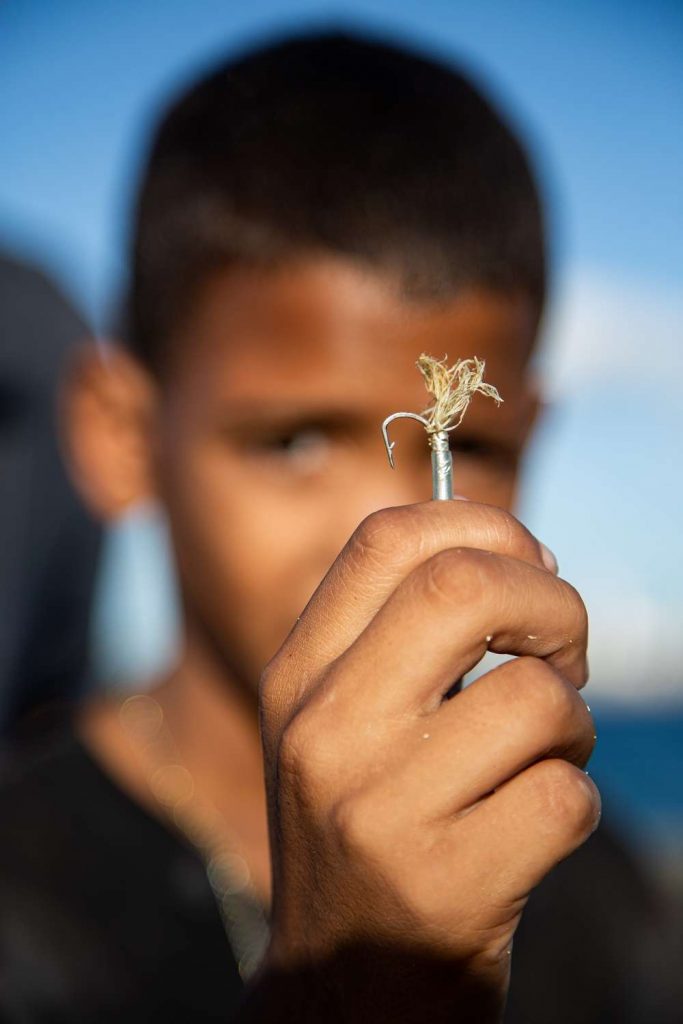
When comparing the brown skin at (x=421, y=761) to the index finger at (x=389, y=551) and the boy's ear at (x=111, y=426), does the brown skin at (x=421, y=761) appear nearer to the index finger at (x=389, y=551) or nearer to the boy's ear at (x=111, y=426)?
the index finger at (x=389, y=551)

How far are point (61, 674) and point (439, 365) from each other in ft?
7.76

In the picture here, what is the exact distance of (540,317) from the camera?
1587 mm

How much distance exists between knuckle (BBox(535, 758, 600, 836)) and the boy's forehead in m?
0.74

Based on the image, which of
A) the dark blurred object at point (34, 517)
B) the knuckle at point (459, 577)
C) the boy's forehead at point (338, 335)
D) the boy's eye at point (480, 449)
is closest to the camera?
the knuckle at point (459, 577)

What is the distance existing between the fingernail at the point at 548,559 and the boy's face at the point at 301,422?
660mm

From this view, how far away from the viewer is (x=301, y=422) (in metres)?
1.28

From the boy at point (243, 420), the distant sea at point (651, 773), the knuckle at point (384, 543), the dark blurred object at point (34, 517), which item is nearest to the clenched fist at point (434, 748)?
the knuckle at point (384, 543)

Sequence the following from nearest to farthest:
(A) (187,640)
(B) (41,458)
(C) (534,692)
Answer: (C) (534,692)
(A) (187,640)
(B) (41,458)

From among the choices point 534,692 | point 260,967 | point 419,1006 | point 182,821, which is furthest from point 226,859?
point 534,692

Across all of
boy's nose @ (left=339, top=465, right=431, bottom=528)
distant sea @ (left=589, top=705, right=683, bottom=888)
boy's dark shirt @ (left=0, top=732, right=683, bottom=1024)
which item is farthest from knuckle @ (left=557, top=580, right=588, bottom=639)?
distant sea @ (left=589, top=705, right=683, bottom=888)

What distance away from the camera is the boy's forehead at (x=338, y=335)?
4.03 feet

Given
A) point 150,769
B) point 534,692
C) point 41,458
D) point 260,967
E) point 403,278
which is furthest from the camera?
point 41,458

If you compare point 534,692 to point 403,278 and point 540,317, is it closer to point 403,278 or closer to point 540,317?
point 403,278

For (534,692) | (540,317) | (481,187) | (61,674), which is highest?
(481,187)
